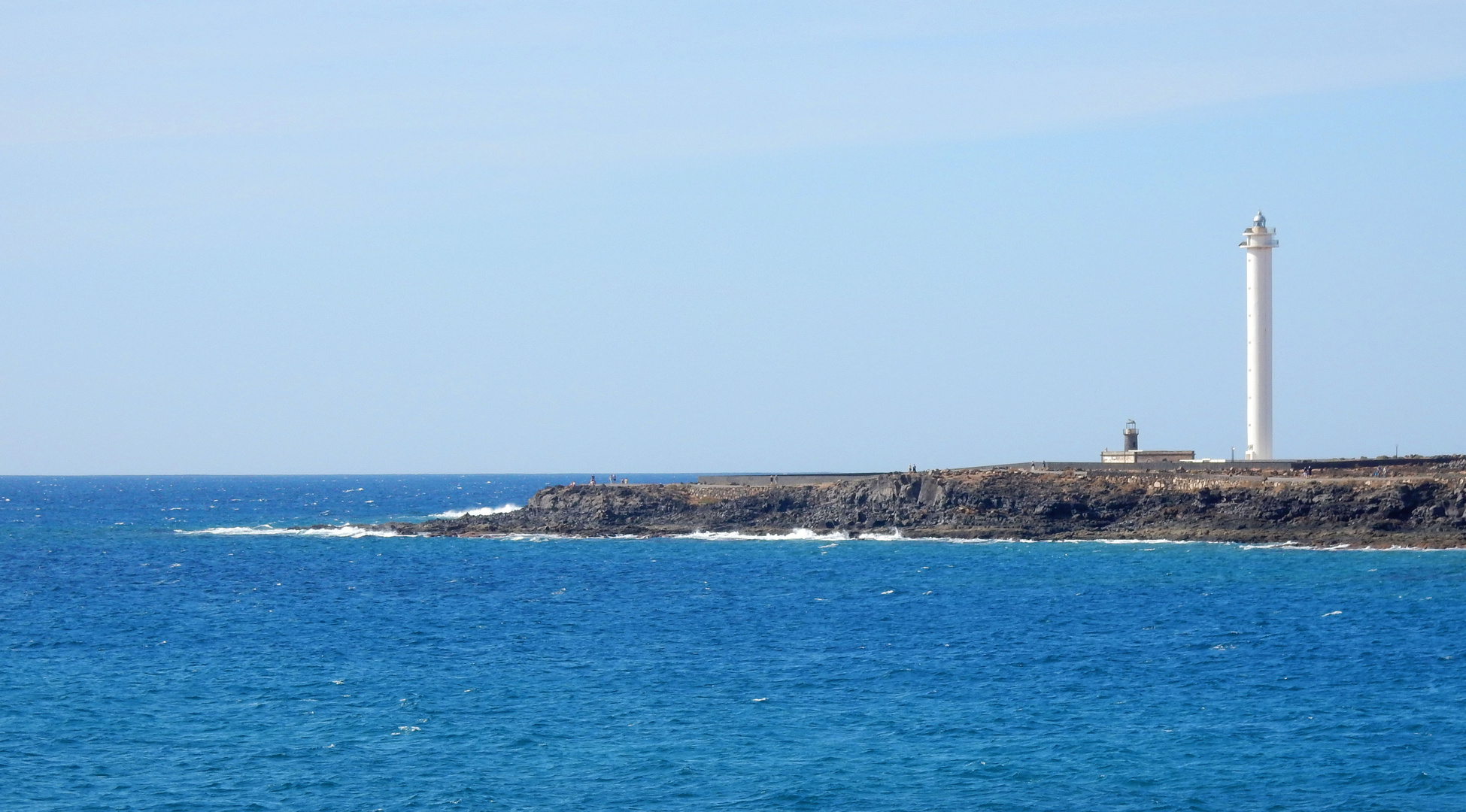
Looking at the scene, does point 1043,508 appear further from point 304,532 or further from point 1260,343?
point 304,532

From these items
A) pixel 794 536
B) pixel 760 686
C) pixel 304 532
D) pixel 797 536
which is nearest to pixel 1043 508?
pixel 797 536

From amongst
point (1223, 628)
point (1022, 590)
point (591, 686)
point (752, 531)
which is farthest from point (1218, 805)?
point (752, 531)

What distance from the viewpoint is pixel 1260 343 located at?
76.4 meters

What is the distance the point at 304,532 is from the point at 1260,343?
56482mm

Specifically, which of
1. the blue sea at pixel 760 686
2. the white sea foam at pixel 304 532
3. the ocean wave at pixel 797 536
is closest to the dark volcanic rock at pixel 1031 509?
the ocean wave at pixel 797 536

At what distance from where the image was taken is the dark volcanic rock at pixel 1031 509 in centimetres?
6172

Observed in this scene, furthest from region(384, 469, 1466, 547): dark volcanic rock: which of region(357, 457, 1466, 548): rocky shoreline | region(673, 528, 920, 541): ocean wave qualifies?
region(673, 528, 920, 541): ocean wave

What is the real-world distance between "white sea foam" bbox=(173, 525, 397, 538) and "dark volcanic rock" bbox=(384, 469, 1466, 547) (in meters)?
2.18

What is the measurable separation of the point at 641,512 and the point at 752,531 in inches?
314

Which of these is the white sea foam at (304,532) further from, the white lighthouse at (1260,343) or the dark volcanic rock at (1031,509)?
the white lighthouse at (1260,343)

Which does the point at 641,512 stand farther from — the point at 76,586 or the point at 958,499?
the point at 76,586

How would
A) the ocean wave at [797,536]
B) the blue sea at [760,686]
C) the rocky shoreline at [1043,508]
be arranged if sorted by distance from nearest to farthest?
the blue sea at [760,686], the rocky shoreline at [1043,508], the ocean wave at [797,536]

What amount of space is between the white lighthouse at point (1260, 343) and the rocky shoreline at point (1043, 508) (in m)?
7.88

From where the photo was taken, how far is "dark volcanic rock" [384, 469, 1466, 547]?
6172cm
